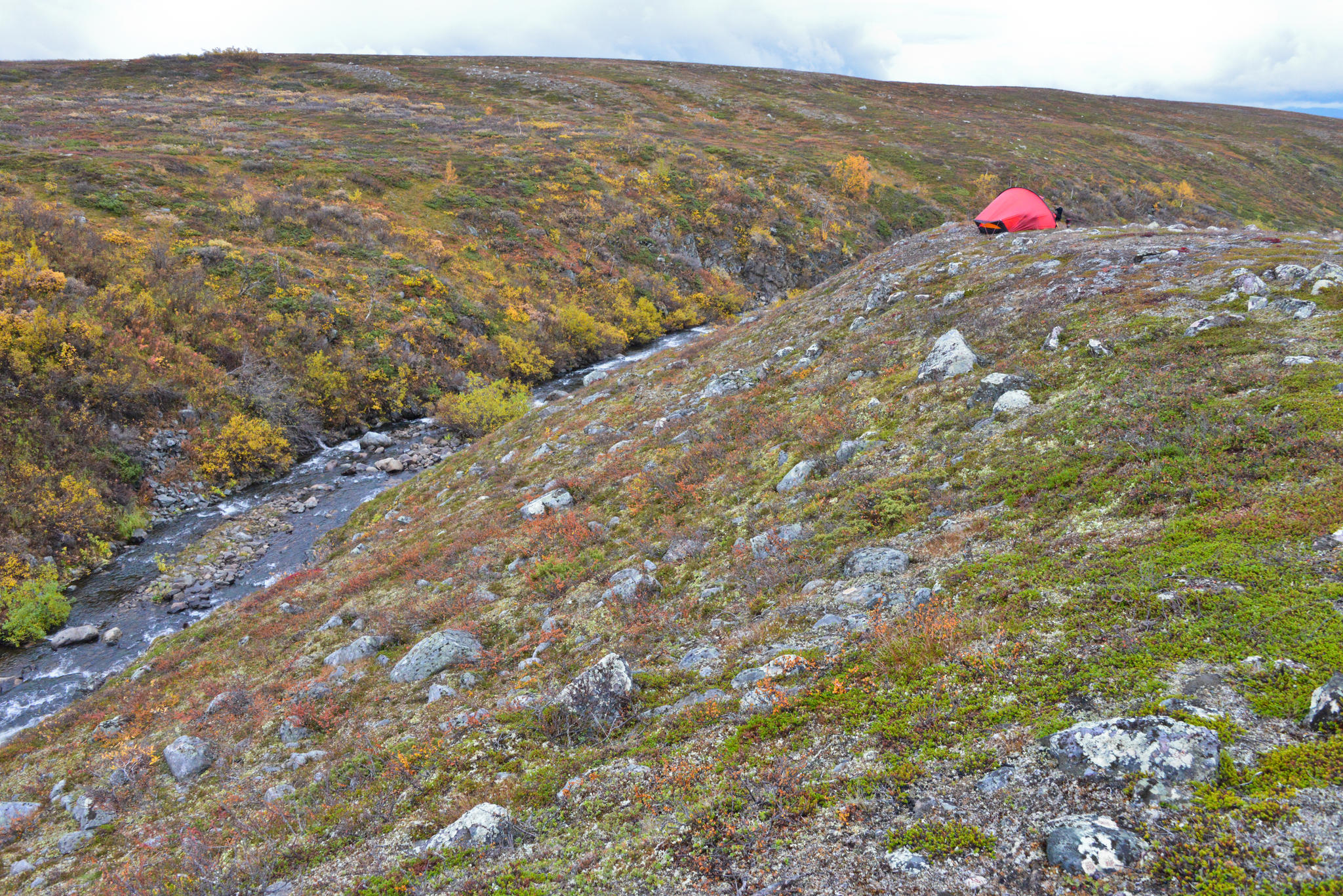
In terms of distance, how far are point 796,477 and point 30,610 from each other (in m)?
21.0

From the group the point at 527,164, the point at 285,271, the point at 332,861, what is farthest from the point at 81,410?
the point at 527,164

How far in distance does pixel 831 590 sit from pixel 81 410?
93.9 feet

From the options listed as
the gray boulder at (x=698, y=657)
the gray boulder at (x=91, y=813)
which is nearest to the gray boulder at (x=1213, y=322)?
the gray boulder at (x=698, y=657)

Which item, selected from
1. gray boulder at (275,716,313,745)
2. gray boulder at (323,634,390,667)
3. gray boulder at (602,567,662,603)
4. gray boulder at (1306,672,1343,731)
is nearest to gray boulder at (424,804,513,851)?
gray boulder at (602,567,662,603)

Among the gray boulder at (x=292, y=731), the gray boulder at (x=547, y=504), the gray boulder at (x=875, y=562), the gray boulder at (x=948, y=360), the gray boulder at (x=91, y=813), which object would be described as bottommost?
the gray boulder at (x=91, y=813)

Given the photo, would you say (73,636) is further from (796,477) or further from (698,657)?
(796,477)

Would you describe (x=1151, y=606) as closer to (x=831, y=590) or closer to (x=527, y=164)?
(x=831, y=590)

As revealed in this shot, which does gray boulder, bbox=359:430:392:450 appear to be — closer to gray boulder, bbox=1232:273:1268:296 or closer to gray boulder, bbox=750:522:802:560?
gray boulder, bbox=750:522:802:560

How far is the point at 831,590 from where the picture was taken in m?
7.38

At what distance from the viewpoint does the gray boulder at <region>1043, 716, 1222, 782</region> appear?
139 inches

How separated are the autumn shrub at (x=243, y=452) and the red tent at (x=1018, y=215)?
32.7 meters

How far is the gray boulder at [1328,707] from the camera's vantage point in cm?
341

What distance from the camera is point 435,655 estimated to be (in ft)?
30.8

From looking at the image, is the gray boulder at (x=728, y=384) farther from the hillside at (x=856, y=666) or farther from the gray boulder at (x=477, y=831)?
the gray boulder at (x=477, y=831)
